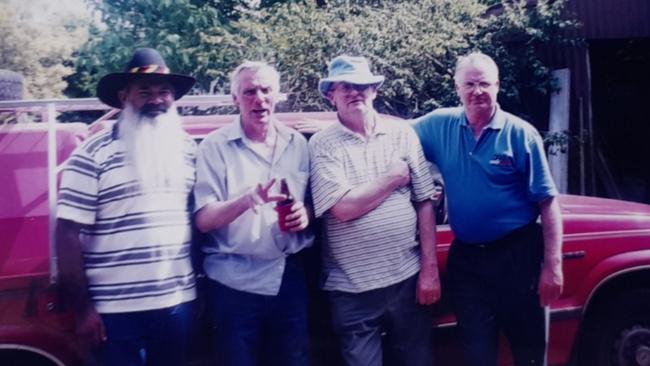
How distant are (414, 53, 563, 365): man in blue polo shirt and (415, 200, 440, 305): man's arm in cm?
14

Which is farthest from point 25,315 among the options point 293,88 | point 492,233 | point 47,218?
point 293,88

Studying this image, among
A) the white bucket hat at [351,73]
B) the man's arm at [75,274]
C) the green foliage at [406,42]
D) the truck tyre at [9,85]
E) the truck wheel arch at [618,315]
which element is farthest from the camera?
the green foliage at [406,42]

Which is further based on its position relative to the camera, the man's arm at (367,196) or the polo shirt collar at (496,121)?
the polo shirt collar at (496,121)

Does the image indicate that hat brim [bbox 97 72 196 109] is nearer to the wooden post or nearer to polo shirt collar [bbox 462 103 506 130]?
polo shirt collar [bbox 462 103 506 130]

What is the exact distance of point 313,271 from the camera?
325 centimetres

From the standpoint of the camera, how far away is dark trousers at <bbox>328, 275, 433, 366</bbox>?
302cm

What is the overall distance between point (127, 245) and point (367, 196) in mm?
1040

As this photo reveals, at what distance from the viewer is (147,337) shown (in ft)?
8.99

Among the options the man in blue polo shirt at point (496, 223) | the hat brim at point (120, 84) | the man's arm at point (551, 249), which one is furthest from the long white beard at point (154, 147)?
the man's arm at point (551, 249)

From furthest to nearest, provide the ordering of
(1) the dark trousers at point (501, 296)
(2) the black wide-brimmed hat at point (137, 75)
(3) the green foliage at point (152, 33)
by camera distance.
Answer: (3) the green foliage at point (152, 33) < (1) the dark trousers at point (501, 296) < (2) the black wide-brimmed hat at point (137, 75)

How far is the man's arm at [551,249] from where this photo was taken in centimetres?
306

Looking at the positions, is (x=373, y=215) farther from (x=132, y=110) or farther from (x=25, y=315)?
(x=25, y=315)

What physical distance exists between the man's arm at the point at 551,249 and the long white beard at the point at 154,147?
66.0 inches

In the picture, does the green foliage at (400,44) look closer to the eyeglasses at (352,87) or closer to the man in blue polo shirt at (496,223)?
the man in blue polo shirt at (496,223)
